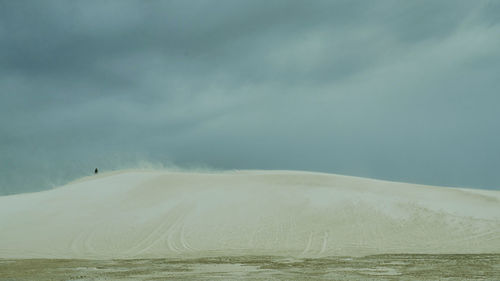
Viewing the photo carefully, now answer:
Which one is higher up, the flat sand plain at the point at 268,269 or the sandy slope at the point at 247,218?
the sandy slope at the point at 247,218

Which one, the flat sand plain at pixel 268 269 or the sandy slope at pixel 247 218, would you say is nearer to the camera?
the flat sand plain at pixel 268 269

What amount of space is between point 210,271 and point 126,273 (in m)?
2.19

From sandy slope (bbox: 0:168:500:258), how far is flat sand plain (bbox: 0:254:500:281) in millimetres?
2505

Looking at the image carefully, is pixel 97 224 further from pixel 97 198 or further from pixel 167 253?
pixel 167 253

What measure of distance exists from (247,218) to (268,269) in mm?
11951

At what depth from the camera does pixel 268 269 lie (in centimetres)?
1317

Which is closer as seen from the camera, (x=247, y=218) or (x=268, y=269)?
(x=268, y=269)

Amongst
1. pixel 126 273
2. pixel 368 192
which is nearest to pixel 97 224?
pixel 126 273

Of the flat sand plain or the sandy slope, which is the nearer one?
the flat sand plain

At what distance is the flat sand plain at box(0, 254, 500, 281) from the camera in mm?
11516

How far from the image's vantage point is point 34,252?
1992 cm

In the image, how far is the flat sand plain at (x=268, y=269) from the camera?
11.5 m

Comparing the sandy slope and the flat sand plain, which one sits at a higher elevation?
the sandy slope

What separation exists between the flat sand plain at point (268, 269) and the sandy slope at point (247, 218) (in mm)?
2505
